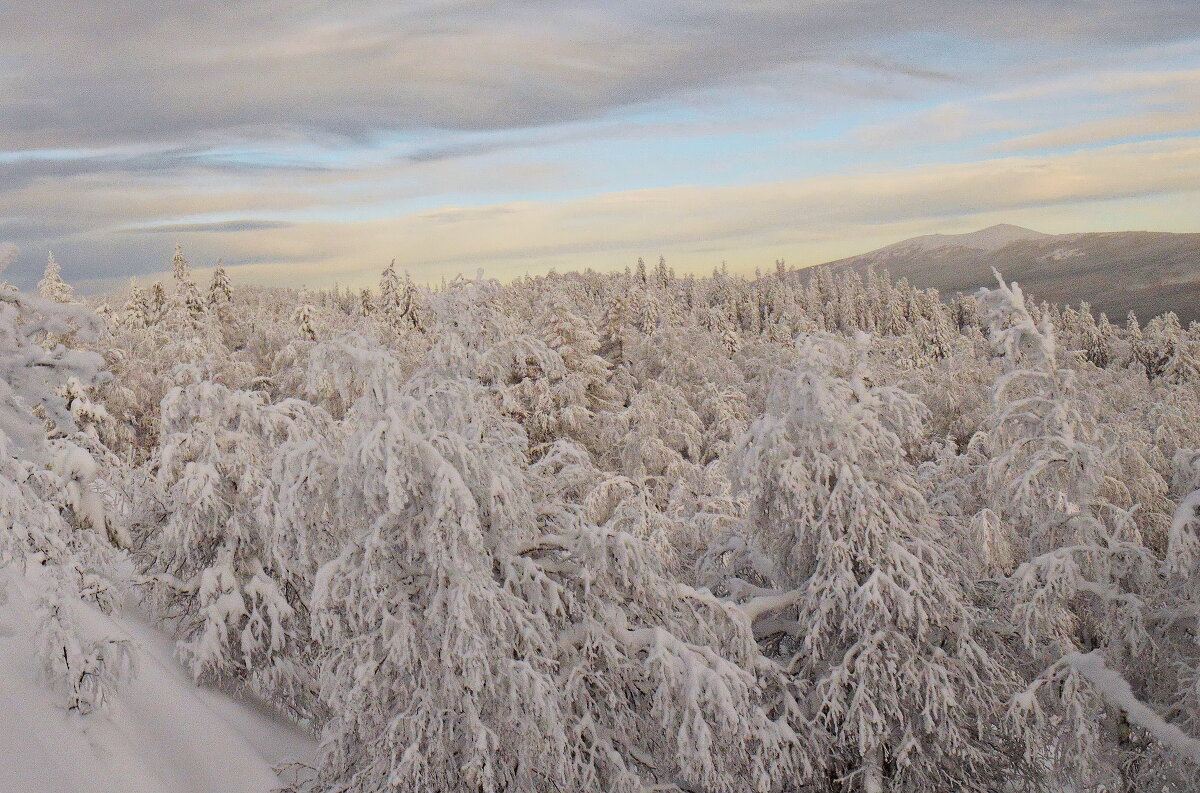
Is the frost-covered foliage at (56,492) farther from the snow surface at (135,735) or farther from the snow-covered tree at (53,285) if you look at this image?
the snow-covered tree at (53,285)

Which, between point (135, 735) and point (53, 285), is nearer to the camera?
point (135, 735)

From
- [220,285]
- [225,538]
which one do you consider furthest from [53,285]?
[225,538]

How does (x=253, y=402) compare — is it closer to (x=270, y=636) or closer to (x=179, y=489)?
(x=179, y=489)

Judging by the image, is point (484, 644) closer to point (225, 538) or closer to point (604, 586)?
point (604, 586)

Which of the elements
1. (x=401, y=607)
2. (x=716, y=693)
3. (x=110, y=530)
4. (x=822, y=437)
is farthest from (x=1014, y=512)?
(x=110, y=530)

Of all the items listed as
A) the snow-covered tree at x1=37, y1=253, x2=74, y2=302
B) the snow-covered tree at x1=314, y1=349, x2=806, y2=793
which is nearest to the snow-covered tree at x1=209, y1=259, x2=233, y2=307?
the snow-covered tree at x1=37, y1=253, x2=74, y2=302

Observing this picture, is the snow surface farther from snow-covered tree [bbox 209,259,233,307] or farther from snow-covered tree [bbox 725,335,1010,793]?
snow-covered tree [bbox 209,259,233,307]

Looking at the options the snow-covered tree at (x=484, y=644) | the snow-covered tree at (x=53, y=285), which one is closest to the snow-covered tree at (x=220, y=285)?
the snow-covered tree at (x=53, y=285)
